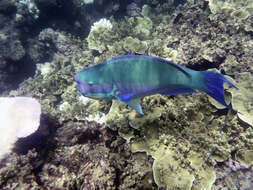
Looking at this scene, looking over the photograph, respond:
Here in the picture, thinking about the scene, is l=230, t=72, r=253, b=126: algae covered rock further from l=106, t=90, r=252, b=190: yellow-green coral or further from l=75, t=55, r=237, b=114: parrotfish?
l=75, t=55, r=237, b=114: parrotfish

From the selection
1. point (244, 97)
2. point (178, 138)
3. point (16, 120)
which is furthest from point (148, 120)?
point (244, 97)

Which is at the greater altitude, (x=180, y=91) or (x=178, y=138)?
(x=180, y=91)

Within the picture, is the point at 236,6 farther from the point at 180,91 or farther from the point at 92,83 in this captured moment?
the point at 92,83

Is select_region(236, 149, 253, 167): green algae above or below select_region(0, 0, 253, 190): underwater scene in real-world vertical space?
below

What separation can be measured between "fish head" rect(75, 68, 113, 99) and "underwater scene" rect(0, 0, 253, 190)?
0.01 m

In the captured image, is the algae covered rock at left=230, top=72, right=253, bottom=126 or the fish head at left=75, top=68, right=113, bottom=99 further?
the algae covered rock at left=230, top=72, right=253, bottom=126

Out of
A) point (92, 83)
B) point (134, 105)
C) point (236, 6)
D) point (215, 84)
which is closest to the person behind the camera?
point (215, 84)

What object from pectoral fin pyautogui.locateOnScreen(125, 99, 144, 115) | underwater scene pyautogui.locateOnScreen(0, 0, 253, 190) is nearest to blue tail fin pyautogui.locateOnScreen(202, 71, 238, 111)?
underwater scene pyautogui.locateOnScreen(0, 0, 253, 190)

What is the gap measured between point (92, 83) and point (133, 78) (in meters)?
0.47

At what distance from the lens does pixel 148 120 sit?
3.69 meters

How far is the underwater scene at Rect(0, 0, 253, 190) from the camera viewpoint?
2105mm

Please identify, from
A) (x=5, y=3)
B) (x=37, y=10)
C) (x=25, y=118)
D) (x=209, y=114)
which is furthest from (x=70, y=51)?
(x=209, y=114)

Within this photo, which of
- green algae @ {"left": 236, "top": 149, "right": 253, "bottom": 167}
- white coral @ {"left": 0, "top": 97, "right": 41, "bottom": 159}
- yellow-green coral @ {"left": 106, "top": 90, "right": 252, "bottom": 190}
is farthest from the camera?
green algae @ {"left": 236, "top": 149, "right": 253, "bottom": 167}

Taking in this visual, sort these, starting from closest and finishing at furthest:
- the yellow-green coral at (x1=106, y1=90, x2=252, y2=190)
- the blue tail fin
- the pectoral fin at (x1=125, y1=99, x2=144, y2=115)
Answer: the blue tail fin < the pectoral fin at (x1=125, y1=99, x2=144, y2=115) < the yellow-green coral at (x1=106, y1=90, x2=252, y2=190)
